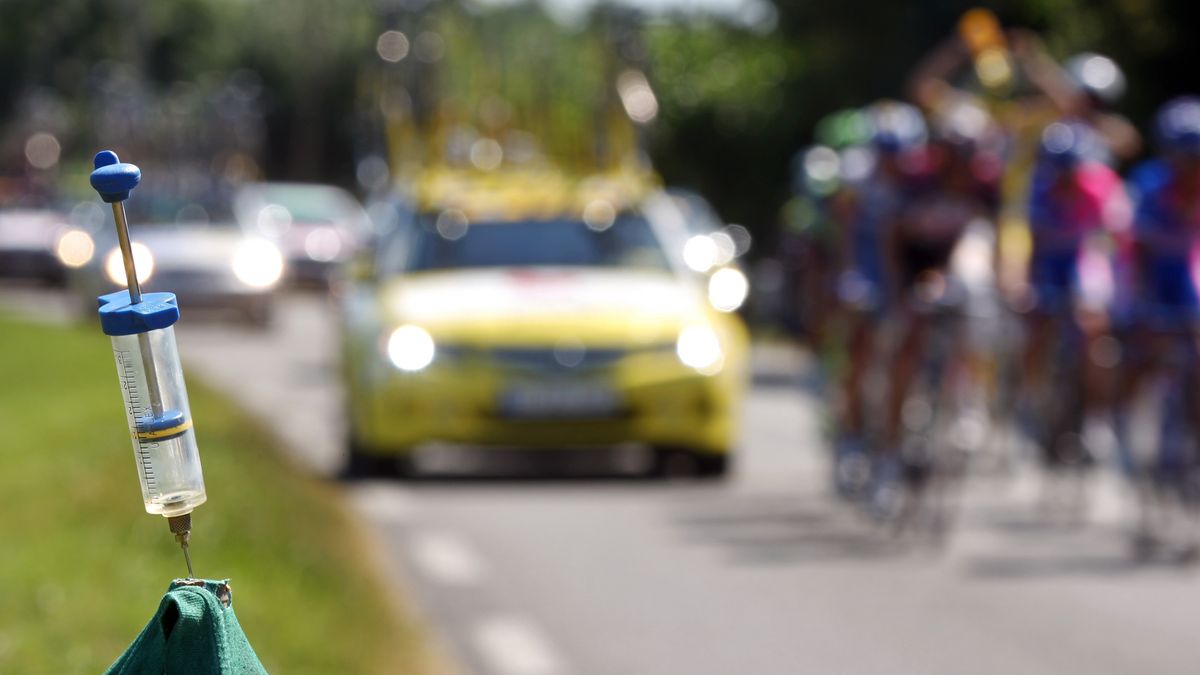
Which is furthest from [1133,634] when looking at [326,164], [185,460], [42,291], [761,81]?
[326,164]

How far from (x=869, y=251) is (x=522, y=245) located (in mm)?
1704

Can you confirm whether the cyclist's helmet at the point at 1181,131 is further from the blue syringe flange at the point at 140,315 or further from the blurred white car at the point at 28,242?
the blurred white car at the point at 28,242

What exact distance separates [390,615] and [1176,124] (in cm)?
411

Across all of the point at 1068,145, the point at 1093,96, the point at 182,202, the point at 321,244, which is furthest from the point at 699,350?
the point at 321,244

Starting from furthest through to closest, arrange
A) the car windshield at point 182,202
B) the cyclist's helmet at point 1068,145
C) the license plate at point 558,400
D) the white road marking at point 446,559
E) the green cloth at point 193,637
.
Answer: the car windshield at point 182,202, the cyclist's helmet at point 1068,145, the license plate at point 558,400, the white road marking at point 446,559, the green cloth at point 193,637

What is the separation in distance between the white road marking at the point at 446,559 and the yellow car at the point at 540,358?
0.43 m

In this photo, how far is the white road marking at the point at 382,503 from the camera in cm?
1190

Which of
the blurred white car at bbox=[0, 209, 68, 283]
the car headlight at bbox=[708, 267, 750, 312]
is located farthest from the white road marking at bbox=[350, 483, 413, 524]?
the blurred white car at bbox=[0, 209, 68, 283]

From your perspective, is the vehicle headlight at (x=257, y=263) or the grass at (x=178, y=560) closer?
the grass at (x=178, y=560)

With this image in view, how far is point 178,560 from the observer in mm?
8203

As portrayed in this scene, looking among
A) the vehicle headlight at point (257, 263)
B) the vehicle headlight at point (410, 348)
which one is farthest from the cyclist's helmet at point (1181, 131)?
the vehicle headlight at point (257, 263)

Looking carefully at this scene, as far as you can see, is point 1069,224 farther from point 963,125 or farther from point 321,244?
point 321,244

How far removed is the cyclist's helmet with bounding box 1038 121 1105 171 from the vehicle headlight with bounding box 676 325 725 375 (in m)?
2.08

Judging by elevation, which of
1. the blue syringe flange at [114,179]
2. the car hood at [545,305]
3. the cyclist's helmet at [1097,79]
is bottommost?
the car hood at [545,305]
